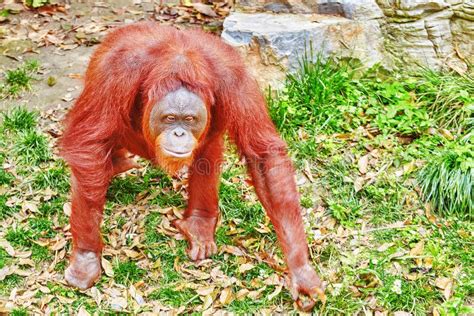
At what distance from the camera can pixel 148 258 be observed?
15.4ft

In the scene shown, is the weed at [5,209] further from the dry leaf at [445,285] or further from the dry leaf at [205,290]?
the dry leaf at [445,285]

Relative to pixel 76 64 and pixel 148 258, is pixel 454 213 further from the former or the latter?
pixel 76 64

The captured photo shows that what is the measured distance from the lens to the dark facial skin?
377cm

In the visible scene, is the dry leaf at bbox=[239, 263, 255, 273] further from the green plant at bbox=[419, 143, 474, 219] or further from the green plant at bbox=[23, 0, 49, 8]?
the green plant at bbox=[23, 0, 49, 8]

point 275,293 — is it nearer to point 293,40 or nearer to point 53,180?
point 53,180

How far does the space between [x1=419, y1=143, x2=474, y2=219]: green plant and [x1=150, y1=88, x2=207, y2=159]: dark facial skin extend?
1988 mm

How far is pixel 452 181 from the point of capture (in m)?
4.94

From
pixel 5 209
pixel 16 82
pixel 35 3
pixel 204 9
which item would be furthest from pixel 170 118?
pixel 35 3

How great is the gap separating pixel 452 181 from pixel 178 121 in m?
2.17

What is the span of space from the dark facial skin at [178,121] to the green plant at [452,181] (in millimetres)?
1988

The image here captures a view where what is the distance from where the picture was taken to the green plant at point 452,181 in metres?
4.91

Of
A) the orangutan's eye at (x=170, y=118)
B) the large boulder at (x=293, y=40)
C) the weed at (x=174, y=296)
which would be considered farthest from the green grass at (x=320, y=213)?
the orangutan's eye at (x=170, y=118)

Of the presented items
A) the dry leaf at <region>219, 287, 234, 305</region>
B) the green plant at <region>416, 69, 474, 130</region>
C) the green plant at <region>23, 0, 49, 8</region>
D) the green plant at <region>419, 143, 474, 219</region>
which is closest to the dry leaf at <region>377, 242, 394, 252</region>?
the green plant at <region>419, 143, 474, 219</region>

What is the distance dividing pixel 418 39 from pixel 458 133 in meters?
1.01
